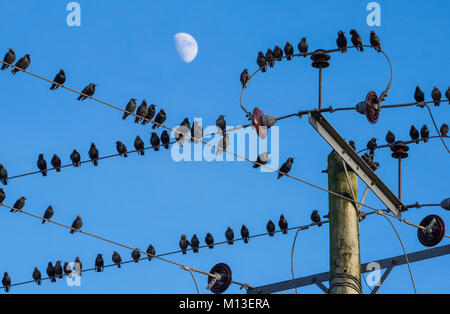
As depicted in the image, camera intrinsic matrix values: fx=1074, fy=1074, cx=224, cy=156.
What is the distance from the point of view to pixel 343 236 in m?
15.3

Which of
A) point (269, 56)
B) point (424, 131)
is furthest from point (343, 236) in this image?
point (424, 131)

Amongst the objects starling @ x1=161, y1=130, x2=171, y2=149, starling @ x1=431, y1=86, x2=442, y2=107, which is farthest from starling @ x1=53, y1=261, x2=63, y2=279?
starling @ x1=431, y1=86, x2=442, y2=107

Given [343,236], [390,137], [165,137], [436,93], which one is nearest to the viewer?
[343,236]

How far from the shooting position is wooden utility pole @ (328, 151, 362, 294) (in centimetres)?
1506

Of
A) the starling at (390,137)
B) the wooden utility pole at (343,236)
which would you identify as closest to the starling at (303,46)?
the starling at (390,137)

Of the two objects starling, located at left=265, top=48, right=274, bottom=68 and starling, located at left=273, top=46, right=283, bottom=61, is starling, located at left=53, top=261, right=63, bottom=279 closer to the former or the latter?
starling, located at left=273, top=46, right=283, bottom=61

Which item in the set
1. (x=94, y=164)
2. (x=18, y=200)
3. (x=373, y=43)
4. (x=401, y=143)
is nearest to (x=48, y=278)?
(x=18, y=200)

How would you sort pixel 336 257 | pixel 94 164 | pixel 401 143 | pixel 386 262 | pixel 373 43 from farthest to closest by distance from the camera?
1. pixel 373 43
2. pixel 94 164
3. pixel 401 143
4. pixel 386 262
5. pixel 336 257

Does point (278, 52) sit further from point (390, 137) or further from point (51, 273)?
point (51, 273)

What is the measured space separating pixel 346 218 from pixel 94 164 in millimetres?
13078
